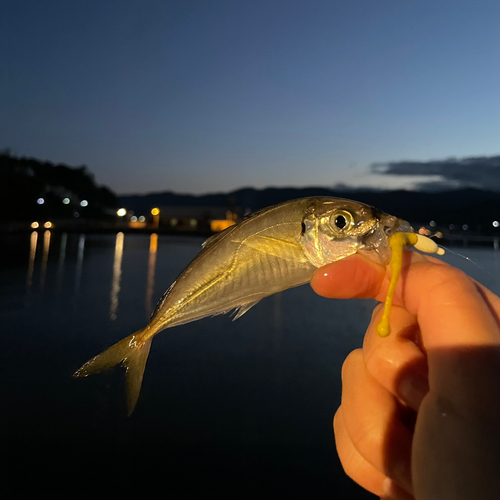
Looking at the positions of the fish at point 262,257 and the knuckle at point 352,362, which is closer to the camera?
the fish at point 262,257

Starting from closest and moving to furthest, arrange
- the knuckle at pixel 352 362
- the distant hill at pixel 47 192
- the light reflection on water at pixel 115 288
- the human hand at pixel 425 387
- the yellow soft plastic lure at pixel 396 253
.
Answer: the human hand at pixel 425 387 → the yellow soft plastic lure at pixel 396 253 → the knuckle at pixel 352 362 → the light reflection on water at pixel 115 288 → the distant hill at pixel 47 192

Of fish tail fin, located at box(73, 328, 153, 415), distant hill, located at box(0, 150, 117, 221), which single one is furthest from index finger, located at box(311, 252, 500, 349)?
distant hill, located at box(0, 150, 117, 221)

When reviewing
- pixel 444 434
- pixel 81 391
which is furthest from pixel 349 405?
pixel 81 391

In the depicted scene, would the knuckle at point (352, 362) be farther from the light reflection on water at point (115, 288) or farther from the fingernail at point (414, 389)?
the light reflection on water at point (115, 288)

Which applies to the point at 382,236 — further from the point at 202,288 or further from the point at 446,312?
the point at 202,288

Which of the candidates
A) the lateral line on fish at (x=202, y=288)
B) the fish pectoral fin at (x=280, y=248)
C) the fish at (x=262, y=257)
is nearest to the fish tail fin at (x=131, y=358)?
the fish at (x=262, y=257)

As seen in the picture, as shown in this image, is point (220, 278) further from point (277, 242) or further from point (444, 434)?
point (444, 434)
